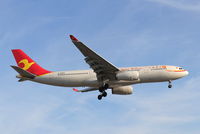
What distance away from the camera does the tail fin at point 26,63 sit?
64.1 metres

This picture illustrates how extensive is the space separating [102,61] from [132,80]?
526 centimetres

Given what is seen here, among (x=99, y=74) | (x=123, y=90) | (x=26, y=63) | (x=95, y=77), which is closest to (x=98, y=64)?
(x=99, y=74)

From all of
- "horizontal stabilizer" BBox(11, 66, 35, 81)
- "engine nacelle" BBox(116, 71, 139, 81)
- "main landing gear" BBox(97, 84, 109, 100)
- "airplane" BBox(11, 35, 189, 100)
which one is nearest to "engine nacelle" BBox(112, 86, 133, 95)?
"airplane" BBox(11, 35, 189, 100)

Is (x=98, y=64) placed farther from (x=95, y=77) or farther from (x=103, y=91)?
(x=103, y=91)

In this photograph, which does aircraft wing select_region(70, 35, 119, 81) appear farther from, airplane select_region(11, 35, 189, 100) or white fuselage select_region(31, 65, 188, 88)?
white fuselage select_region(31, 65, 188, 88)

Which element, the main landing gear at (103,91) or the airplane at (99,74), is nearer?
the airplane at (99,74)

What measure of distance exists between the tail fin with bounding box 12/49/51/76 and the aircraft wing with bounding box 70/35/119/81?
934cm

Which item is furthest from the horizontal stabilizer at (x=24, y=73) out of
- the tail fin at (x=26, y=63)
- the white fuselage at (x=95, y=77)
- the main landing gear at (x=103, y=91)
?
the main landing gear at (x=103, y=91)

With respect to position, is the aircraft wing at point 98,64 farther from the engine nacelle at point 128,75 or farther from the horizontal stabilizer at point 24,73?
the horizontal stabilizer at point 24,73

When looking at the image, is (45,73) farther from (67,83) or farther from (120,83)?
(120,83)

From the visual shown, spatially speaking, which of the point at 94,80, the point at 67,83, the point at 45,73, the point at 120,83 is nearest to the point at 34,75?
the point at 45,73

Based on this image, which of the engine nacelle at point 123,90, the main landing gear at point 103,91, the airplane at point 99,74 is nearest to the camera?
the airplane at point 99,74

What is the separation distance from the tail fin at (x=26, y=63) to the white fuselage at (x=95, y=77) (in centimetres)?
126

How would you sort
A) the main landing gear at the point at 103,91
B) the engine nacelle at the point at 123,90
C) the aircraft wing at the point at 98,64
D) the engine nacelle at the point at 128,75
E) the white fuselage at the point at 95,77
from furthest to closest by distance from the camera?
the engine nacelle at the point at 123,90, the main landing gear at the point at 103,91, the white fuselage at the point at 95,77, the engine nacelle at the point at 128,75, the aircraft wing at the point at 98,64
